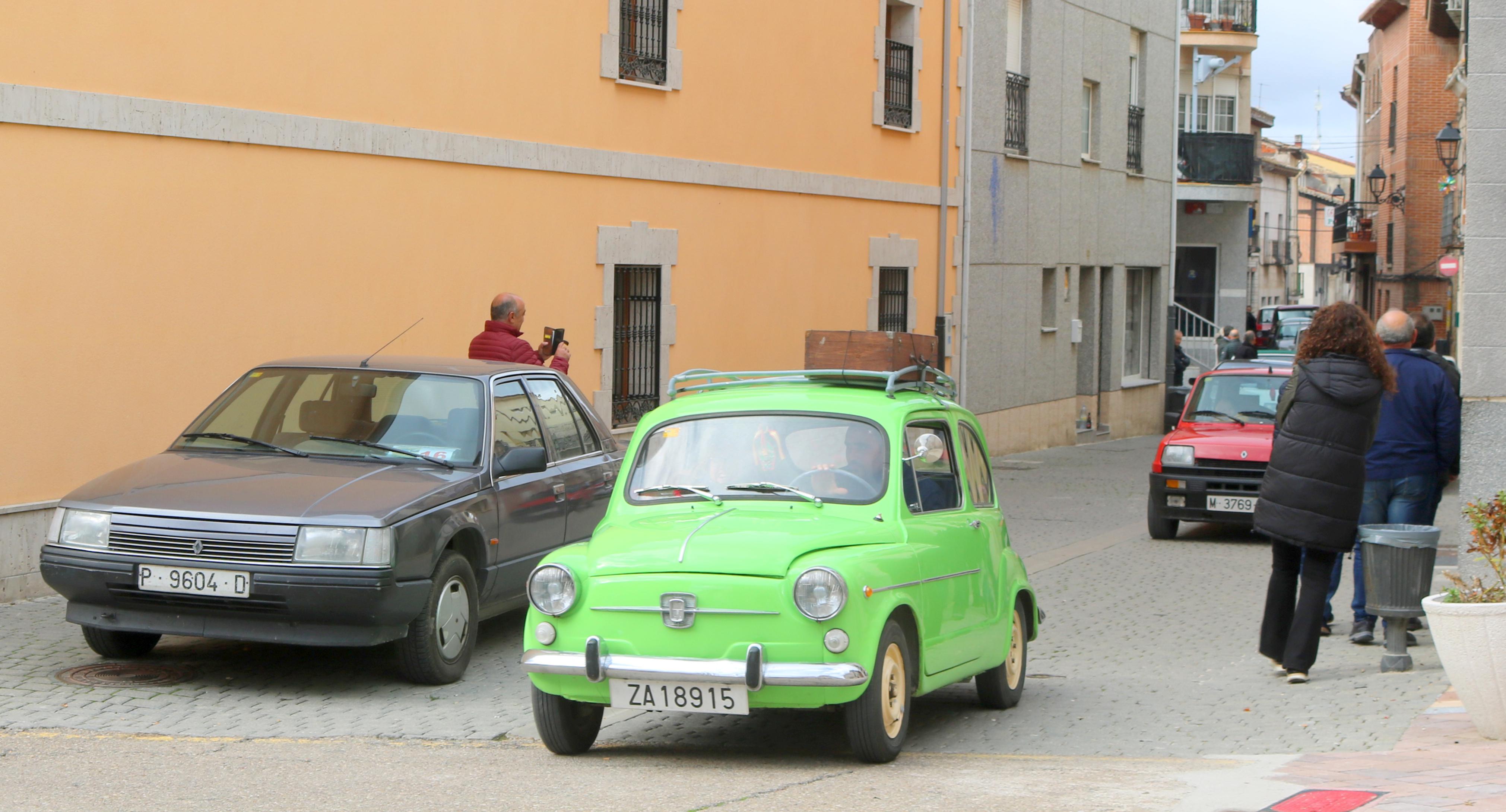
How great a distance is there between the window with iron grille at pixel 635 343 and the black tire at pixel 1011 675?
8608 mm

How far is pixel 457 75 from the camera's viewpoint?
14.1m

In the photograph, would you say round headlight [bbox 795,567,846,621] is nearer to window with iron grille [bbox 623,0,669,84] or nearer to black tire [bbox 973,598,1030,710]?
black tire [bbox 973,598,1030,710]

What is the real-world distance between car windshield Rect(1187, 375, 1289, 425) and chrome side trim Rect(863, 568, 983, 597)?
9.18m

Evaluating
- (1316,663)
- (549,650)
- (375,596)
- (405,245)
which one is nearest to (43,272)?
(405,245)

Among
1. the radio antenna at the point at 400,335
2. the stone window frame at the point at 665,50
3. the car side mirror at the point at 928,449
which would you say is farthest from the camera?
the stone window frame at the point at 665,50

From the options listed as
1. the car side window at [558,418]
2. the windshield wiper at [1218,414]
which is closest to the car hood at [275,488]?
the car side window at [558,418]

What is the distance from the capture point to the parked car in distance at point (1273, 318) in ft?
138

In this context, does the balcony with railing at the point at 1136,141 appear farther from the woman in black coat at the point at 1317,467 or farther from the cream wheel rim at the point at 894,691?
the cream wheel rim at the point at 894,691

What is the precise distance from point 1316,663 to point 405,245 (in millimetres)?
7855

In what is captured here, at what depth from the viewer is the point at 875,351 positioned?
9.06m

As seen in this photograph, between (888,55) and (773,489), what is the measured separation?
15720 mm

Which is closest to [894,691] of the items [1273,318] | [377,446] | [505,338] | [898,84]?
[377,446]

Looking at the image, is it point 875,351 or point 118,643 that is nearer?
point 118,643

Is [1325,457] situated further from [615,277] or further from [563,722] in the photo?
[615,277]
